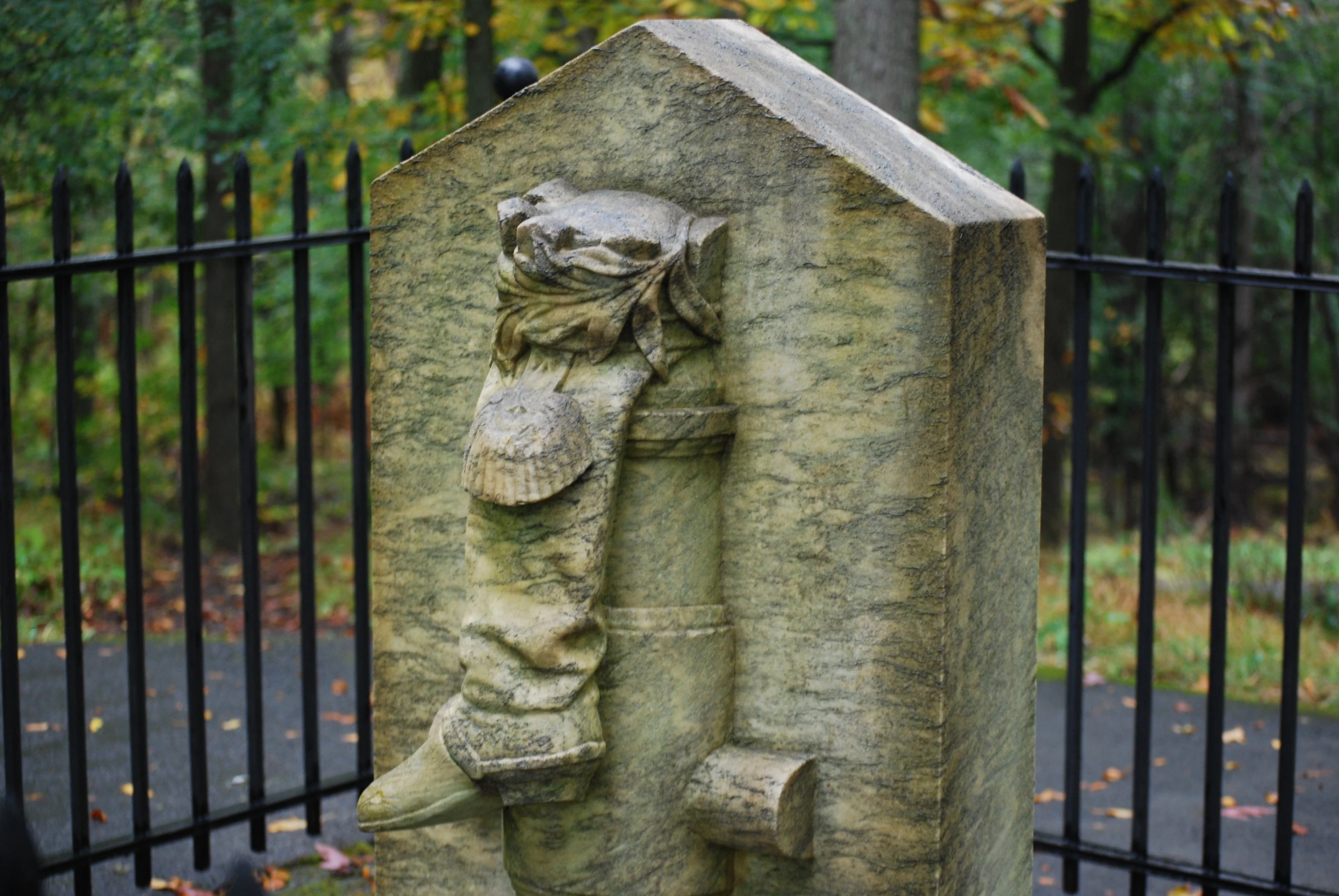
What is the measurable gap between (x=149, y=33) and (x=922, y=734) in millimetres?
4911

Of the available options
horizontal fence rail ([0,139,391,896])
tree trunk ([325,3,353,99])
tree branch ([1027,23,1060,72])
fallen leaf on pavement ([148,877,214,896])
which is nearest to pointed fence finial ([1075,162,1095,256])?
horizontal fence rail ([0,139,391,896])

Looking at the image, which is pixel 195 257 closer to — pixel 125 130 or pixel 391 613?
pixel 391 613

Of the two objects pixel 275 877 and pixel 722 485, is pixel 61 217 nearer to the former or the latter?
pixel 722 485

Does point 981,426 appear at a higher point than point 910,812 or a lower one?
higher

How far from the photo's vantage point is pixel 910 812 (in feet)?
7.63

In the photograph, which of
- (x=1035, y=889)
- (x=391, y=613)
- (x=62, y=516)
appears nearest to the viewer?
(x=391, y=613)

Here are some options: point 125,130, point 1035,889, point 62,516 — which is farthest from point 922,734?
point 125,130

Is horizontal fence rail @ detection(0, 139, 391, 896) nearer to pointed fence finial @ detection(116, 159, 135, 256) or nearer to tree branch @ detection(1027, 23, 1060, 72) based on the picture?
pointed fence finial @ detection(116, 159, 135, 256)

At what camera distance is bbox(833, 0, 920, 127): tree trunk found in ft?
15.9

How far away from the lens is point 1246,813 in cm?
417

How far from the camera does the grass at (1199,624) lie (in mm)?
5410

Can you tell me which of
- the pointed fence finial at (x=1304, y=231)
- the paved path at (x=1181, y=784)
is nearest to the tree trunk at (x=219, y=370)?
the paved path at (x=1181, y=784)

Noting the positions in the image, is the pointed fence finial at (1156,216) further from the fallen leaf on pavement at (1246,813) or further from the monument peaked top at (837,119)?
the fallen leaf on pavement at (1246,813)

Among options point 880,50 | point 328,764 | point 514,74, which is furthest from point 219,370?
point 514,74
